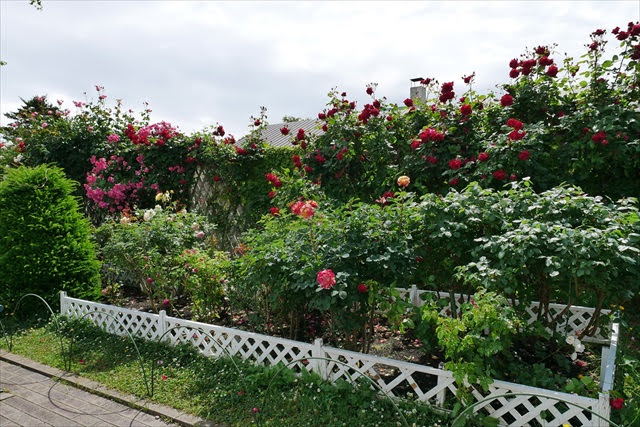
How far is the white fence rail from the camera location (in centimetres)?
255

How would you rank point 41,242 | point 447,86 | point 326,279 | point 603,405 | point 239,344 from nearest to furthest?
1. point 603,405
2. point 326,279
3. point 239,344
4. point 447,86
5. point 41,242

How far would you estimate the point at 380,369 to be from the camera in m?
3.62

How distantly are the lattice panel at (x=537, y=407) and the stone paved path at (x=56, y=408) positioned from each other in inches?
89.0

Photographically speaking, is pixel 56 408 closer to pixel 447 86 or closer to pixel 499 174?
pixel 499 174

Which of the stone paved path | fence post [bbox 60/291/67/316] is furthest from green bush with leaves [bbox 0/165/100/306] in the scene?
the stone paved path

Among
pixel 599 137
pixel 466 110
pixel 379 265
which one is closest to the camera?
pixel 379 265

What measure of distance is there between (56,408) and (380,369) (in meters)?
2.60

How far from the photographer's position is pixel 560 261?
2744 mm

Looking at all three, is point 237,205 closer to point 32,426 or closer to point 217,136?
point 217,136

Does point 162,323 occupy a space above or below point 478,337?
below

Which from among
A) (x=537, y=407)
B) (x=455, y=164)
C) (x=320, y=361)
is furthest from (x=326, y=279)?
(x=455, y=164)

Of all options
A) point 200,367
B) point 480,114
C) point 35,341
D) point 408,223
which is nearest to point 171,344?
point 200,367

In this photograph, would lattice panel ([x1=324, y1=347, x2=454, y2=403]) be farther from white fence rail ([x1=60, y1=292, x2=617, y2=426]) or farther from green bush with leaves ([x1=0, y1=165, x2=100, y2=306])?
green bush with leaves ([x1=0, y1=165, x2=100, y2=306])

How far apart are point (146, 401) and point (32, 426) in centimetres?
78
